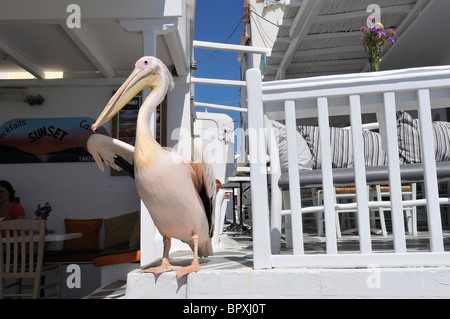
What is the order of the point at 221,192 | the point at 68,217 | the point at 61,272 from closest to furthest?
the point at 221,192 → the point at 61,272 → the point at 68,217

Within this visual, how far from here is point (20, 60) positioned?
236 inches

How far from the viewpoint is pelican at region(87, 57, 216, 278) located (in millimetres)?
2051

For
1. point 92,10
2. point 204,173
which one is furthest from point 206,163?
point 92,10

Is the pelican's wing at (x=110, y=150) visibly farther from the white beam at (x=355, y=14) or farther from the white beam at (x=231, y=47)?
the white beam at (x=231, y=47)

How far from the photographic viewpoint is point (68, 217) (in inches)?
256

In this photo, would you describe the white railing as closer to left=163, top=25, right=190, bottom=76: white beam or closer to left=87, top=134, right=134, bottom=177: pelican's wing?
left=87, top=134, right=134, bottom=177: pelican's wing

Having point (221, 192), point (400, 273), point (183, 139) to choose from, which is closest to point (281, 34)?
point (183, 139)

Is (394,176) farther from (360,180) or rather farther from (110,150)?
(110,150)

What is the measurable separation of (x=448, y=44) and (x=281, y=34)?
2.68m

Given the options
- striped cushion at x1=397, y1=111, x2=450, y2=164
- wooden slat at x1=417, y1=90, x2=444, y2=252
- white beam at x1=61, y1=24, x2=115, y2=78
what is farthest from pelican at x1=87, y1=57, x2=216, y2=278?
white beam at x1=61, y1=24, x2=115, y2=78

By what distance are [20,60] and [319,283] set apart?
19.7 feet

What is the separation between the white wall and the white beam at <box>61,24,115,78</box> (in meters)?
0.45
